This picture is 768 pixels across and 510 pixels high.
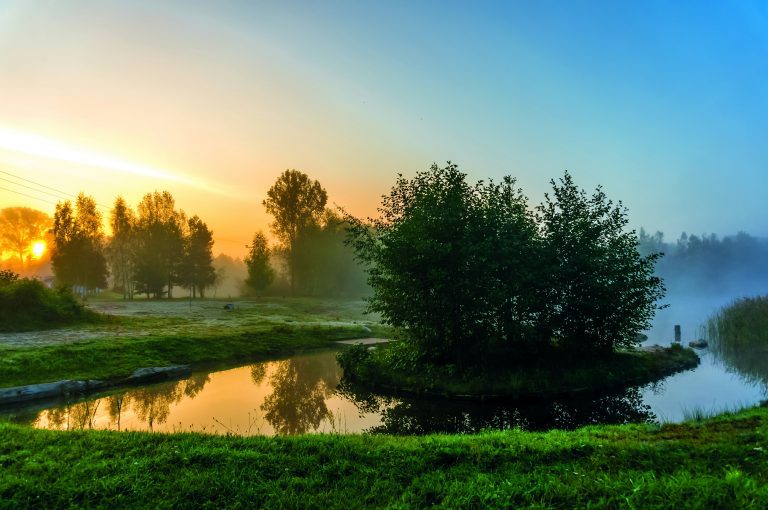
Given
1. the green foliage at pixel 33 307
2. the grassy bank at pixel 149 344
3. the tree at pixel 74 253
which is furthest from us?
the tree at pixel 74 253

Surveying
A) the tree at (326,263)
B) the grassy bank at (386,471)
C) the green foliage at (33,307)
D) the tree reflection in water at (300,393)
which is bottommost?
the tree reflection in water at (300,393)

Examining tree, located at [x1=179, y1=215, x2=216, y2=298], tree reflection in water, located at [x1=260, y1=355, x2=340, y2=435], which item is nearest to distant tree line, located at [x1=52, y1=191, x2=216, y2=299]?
tree, located at [x1=179, y1=215, x2=216, y2=298]

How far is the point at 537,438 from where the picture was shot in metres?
11.0

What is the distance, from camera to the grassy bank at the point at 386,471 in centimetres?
756

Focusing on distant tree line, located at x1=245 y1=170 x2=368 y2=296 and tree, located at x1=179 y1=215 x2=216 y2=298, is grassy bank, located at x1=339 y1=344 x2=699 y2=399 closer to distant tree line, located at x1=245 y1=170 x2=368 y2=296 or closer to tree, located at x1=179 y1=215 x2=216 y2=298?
distant tree line, located at x1=245 y1=170 x2=368 y2=296

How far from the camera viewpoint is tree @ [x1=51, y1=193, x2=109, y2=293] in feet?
239

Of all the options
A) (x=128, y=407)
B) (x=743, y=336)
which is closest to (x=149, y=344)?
(x=128, y=407)

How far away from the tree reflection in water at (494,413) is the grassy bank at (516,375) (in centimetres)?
112

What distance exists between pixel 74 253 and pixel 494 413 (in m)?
78.5

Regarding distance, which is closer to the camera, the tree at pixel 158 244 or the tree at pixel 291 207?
the tree at pixel 158 244

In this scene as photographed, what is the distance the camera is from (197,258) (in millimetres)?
86625

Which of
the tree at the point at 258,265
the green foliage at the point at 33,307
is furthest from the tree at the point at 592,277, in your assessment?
the tree at the point at 258,265

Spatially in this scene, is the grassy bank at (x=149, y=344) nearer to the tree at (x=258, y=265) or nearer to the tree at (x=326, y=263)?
the tree at (x=258, y=265)

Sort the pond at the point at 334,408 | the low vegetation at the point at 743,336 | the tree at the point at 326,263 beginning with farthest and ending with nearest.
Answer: the tree at the point at 326,263 → the low vegetation at the point at 743,336 → the pond at the point at 334,408
